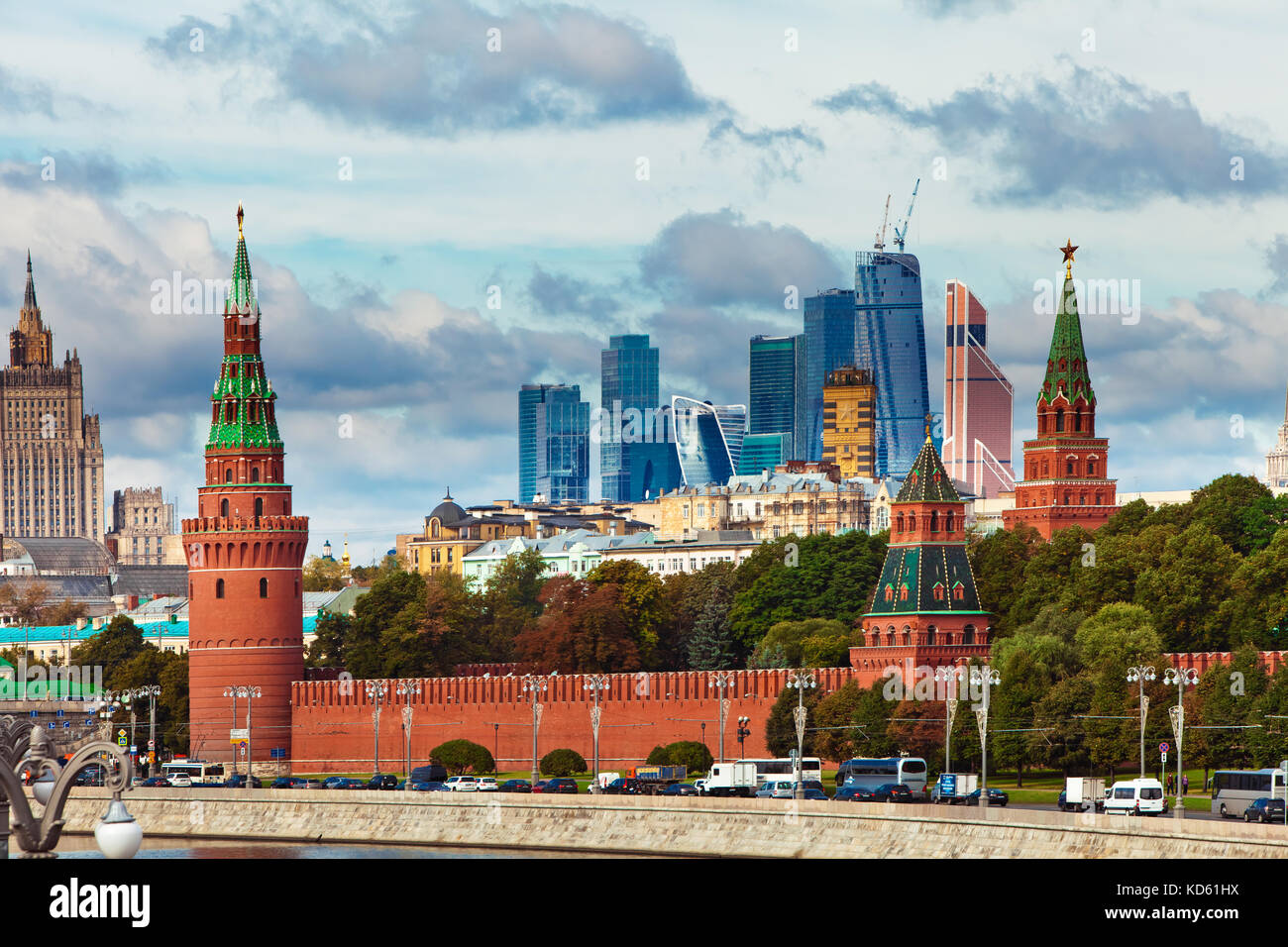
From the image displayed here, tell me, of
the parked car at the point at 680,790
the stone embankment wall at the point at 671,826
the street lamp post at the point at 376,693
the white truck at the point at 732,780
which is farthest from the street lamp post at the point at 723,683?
the stone embankment wall at the point at 671,826

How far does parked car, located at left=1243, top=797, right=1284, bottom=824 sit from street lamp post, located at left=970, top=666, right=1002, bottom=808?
8.64m

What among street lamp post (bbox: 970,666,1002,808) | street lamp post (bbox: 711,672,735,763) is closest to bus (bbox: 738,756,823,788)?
street lamp post (bbox: 970,666,1002,808)

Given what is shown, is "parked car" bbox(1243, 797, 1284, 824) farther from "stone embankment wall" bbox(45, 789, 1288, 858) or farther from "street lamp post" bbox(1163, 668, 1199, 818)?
"stone embankment wall" bbox(45, 789, 1288, 858)

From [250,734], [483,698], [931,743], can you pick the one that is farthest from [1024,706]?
[250,734]

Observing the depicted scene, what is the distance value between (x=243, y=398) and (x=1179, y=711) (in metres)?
65.4

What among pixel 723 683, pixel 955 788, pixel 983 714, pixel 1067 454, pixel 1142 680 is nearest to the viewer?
pixel 983 714

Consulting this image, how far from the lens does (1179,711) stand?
92562 mm

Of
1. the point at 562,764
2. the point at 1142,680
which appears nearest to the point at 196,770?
the point at 562,764

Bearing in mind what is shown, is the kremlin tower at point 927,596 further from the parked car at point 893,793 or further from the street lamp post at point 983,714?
the parked car at point 893,793

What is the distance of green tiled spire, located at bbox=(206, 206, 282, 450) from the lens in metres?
144

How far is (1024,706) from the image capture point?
115 metres

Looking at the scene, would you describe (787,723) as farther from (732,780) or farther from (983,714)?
(983,714)

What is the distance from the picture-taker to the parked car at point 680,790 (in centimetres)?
10662

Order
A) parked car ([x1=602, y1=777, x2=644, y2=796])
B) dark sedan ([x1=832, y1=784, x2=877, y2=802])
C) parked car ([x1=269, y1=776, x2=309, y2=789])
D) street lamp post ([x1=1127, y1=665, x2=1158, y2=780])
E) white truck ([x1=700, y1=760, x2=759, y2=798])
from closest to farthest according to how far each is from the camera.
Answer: street lamp post ([x1=1127, y1=665, x2=1158, y2=780])
dark sedan ([x1=832, y1=784, x2=877, y2=802])
parked car ([x1=602, y1=777, x2=644, y2=796])
white truck ([x1=700, y1=760, x2=759, y2=798])
parked car ([x1=269, y1=776, x2=309, y2=789])
